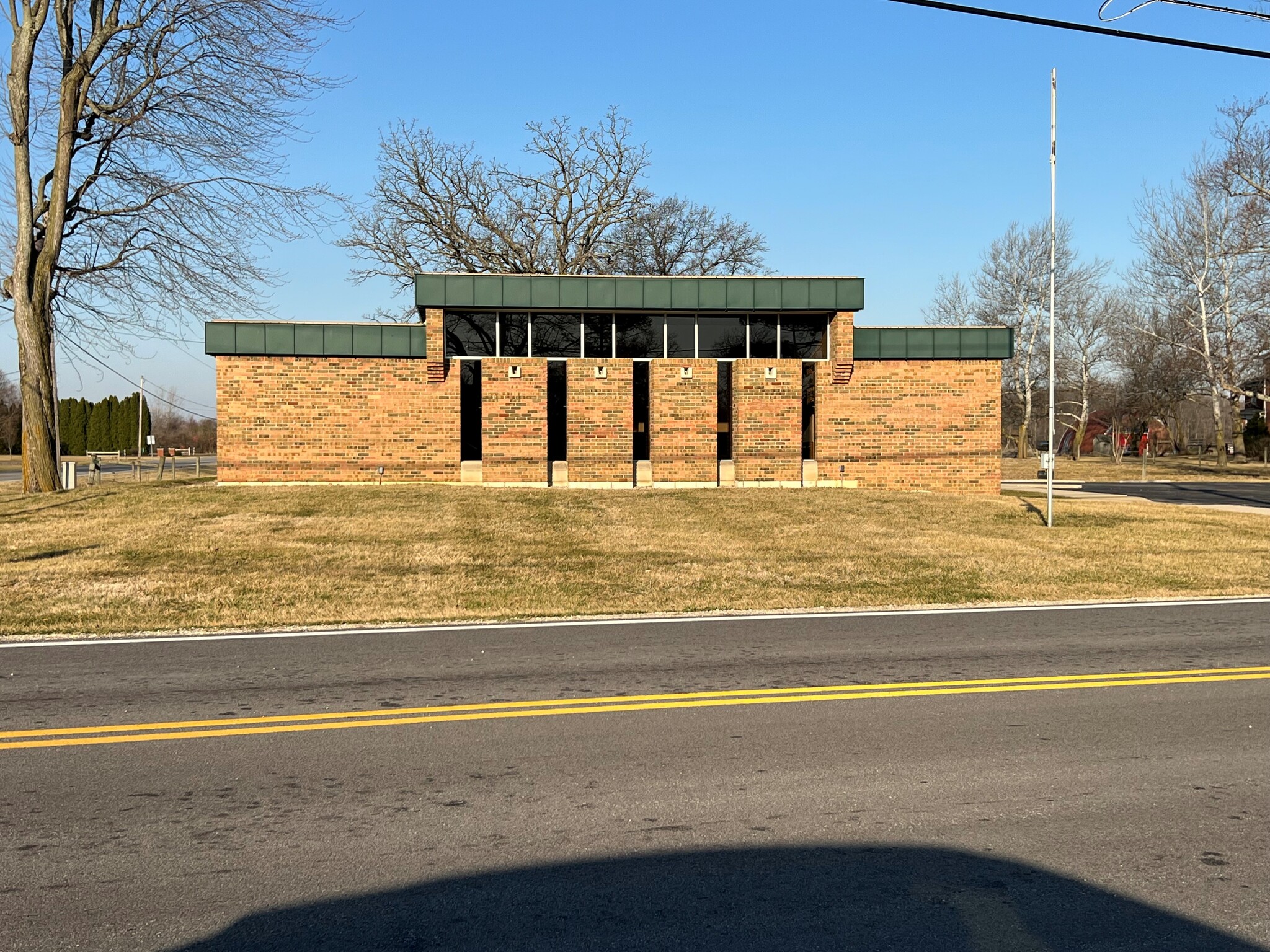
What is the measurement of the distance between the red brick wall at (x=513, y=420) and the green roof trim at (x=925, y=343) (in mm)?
8546

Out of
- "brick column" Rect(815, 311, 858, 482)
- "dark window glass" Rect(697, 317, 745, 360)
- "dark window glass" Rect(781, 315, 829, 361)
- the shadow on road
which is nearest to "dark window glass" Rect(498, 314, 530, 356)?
"dark window glass" Rect(697, 317, 745, 360)

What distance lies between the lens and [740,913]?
→ 372 centimetres

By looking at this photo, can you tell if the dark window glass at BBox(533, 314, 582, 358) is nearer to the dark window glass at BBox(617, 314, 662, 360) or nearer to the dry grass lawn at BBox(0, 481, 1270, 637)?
the dark window glass at BBox(617, 314, 662, 360)

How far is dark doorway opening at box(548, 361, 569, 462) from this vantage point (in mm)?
25266

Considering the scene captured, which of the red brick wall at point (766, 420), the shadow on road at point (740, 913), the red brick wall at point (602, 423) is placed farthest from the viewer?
the red brick wall at point (766, 420)

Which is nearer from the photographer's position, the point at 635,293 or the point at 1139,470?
the point at 635,293

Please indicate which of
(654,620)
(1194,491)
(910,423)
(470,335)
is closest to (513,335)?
(470,335)

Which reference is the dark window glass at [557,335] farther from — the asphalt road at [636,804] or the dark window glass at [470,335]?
the asphalt road at [636,804]

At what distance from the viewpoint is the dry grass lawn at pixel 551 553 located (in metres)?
11.8

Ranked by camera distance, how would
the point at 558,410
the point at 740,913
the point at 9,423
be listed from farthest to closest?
the point at 9,423 → the point at 558,410 → the point at 740,913

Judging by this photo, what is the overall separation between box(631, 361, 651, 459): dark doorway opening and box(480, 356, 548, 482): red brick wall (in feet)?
8.02

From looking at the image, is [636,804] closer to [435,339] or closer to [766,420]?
[435,339]

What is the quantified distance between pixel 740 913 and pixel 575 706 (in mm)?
3147

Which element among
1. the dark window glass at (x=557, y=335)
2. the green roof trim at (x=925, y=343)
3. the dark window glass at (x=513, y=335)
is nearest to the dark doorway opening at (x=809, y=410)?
the green roof trim at (x=925, y=343)
